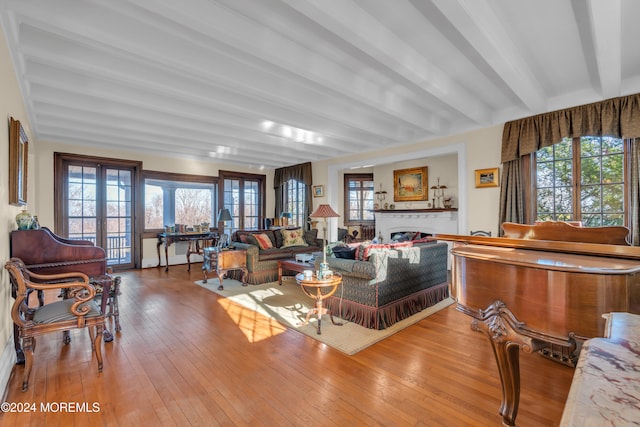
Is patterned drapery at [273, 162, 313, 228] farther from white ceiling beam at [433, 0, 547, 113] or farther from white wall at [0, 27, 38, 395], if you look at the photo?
white wall at [0, 27, 38, 395]

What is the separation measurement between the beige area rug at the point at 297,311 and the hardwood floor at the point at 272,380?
125 mm

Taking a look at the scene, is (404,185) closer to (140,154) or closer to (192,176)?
(192,176)

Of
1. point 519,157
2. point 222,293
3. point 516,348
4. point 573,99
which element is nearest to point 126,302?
point 222,293

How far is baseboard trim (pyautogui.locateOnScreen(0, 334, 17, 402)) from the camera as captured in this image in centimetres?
197

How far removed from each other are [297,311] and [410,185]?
4.89 meters

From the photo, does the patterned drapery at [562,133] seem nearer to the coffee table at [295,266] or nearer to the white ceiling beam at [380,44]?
the white ceiling beam at [380,44]

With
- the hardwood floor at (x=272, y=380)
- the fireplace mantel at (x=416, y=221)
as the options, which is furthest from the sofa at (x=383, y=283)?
the fireplace mantel at (x=416, y=221)

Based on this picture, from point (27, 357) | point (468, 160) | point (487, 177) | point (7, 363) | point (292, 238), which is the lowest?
point (7, 363)

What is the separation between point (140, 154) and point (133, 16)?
5.03 m

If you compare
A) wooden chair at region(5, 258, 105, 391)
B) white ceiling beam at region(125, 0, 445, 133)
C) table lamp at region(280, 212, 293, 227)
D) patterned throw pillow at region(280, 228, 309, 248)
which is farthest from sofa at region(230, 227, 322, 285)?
white ceiling beam at region(125, 0, 445, 133)

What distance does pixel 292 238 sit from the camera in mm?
5766

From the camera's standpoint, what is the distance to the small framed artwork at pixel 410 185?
7.03 metres

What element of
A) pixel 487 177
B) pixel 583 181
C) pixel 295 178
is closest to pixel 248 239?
pixel 295 178

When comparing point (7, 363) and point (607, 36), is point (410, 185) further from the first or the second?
point (7, 363)
